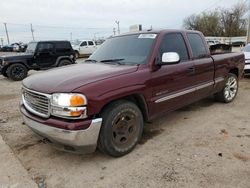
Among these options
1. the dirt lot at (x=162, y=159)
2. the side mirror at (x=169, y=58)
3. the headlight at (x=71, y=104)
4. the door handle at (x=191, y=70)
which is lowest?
the dirt lot at (x=162, y=159)

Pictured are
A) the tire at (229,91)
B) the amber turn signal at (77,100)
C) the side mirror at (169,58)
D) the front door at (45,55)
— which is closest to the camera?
the amber turn signal at (77,100)

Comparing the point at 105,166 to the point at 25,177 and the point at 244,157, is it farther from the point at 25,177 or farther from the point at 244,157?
the point at 244,157

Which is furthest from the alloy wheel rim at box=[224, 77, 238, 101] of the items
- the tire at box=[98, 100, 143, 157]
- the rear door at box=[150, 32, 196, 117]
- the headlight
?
the headlight

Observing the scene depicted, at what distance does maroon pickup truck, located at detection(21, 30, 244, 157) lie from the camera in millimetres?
2912

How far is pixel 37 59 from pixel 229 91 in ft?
31.6

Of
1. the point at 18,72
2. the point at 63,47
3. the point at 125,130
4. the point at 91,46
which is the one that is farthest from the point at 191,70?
the point at 91,46

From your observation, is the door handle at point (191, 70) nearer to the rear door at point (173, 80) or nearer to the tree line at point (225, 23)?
the rear door at point (173, 80)

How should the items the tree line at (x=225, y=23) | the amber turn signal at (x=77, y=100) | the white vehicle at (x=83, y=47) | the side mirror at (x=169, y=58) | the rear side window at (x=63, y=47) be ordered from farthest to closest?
the tree line at (x=225, y=23), the white vehicle at (x=83, y=47), the rear side window at (x=63, y=47), the side mirror at (x=169, y=58), the amber turn signal at (x=77, y=100)

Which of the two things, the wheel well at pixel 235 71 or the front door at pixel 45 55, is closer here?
the wheel well at pixel 235 71

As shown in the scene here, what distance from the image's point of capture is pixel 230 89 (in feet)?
19.9

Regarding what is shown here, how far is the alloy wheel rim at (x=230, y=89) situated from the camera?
5.90m

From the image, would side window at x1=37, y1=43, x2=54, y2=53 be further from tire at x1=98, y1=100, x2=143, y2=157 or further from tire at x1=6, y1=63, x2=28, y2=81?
tire at x1=98, y1=100, x2=143, y2=157

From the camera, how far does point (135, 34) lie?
14.3ft

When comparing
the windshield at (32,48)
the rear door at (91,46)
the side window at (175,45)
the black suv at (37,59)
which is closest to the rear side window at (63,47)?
the black suv at (37,59)
